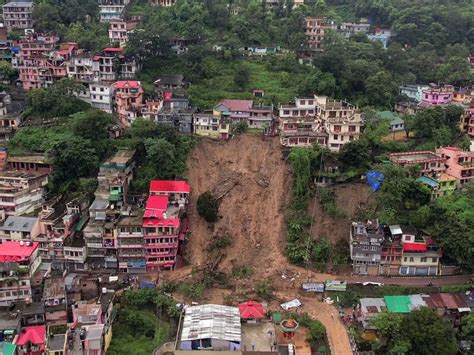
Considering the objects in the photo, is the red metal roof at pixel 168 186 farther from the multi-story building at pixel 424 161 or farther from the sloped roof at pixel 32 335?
the multi-story building at pixel 424 161

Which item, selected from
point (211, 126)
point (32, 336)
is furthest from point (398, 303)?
point (32, 336)

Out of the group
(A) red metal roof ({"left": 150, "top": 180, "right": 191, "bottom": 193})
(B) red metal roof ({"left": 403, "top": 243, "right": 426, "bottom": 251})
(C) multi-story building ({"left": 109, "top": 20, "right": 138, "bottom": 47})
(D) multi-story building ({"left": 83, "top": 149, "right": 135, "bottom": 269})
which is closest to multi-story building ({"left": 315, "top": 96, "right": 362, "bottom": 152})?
(B) red metal roof ({"left": 403, "top": 243, "right": 426, "bottom": 251})

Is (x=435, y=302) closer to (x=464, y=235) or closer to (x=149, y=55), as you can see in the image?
(x=464, y=235)

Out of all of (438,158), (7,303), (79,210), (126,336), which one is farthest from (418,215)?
(7,303)

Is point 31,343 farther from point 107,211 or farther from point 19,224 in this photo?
point 107,211

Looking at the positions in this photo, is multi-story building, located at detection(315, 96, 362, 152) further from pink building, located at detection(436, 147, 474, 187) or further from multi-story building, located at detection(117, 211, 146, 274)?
multi-story building, located at detection(117, 211, 146, 274)
